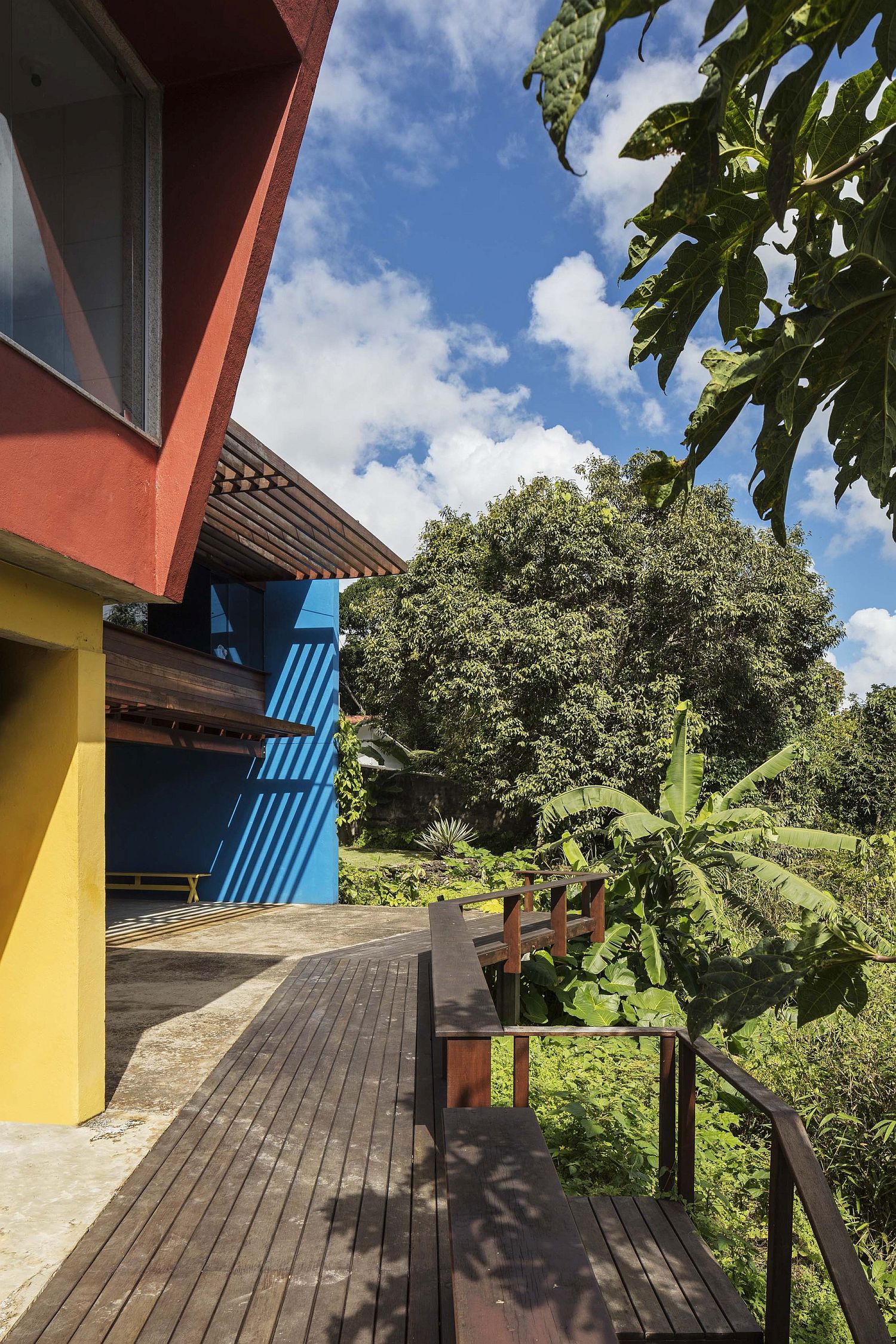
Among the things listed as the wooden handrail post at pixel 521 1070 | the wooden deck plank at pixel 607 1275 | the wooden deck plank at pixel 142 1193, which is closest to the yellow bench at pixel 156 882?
the wooden deck plank at pixel 142 1193

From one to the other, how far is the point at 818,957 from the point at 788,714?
57.5 ft

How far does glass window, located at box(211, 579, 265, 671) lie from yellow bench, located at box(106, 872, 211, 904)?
→ 319 cm

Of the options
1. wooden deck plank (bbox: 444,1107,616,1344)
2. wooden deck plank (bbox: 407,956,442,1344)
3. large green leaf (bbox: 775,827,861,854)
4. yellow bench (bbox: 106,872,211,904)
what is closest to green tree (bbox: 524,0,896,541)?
wooden deck plank (bbox: 444,1107,616,1344)

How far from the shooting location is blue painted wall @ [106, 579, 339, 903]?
516 inches

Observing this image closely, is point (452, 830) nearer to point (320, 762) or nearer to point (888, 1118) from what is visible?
point (320, 762)

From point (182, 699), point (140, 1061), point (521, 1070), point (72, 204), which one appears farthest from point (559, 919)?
point (72, 204)

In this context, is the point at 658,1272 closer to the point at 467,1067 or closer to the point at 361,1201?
the point at 467,1067

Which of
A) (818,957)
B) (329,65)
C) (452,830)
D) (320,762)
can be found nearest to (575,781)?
(452,830)

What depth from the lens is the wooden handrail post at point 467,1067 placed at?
3.68 metres

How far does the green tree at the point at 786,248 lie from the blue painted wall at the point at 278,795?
1163cm

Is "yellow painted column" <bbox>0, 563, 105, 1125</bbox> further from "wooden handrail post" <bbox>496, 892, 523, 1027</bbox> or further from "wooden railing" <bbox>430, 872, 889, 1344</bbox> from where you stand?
"wooden handrail post" <bbox>496, 892, 523, 1027</bbox>

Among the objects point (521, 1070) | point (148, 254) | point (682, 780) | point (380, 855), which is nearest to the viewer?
point (521, 1070)

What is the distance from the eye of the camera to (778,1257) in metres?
3.04

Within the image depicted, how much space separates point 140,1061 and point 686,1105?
344 centimetres
